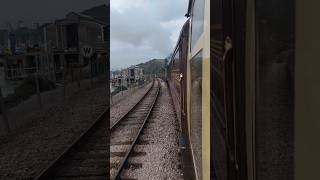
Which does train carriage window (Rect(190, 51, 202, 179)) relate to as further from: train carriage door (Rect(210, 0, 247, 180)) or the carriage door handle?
the carriage door handle

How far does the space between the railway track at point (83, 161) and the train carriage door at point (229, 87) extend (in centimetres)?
845

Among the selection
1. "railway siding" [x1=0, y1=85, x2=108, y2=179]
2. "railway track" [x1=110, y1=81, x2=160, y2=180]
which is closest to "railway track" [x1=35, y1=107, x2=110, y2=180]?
"railway track" [x1=110, y1=81, x2=160, y2=180]

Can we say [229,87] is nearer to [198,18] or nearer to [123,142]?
[198,18]

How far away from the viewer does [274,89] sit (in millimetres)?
1390

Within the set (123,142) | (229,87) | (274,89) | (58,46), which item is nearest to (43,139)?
(123,142)

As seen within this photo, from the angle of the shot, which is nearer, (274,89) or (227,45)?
(274,89)

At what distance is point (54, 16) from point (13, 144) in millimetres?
35752

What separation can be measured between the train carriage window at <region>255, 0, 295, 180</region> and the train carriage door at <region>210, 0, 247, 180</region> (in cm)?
16

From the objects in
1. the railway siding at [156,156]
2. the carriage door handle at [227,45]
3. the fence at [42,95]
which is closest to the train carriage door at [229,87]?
the carriage door handle at [227,45]

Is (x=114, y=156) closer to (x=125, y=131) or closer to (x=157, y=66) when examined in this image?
(x=125, y=131)

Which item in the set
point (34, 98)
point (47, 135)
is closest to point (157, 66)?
point (34, 98)

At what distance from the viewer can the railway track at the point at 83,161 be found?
423 inches

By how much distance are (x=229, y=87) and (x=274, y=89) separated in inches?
17.6

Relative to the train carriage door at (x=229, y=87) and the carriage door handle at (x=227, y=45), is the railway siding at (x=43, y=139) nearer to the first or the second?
the train carriage door at (x=229, y=87)
